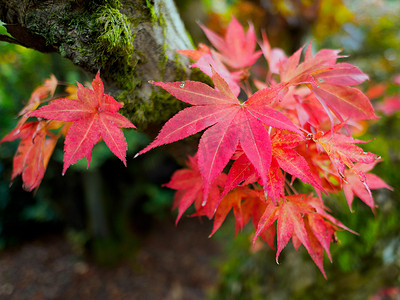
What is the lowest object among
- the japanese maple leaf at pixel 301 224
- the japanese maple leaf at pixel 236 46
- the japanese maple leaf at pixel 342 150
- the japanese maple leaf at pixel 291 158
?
the japanese maple leaf at pixel 301 224

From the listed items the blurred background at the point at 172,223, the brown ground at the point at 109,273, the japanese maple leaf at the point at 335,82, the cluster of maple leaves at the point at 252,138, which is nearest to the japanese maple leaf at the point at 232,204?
the cluster of maple leaves at the point at 252,138

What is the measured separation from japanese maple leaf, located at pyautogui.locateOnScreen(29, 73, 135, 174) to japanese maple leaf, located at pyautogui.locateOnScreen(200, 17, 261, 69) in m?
0.42

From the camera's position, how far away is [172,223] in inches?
135

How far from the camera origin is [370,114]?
59cm

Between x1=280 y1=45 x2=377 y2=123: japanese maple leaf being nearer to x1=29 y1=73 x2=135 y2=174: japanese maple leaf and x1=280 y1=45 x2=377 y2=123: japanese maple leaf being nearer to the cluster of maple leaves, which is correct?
the cluster of maple leaves

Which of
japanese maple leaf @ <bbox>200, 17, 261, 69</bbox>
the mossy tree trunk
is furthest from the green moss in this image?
japanese maple leaf @ <bbox>200, 17, 261, 69</bbox>

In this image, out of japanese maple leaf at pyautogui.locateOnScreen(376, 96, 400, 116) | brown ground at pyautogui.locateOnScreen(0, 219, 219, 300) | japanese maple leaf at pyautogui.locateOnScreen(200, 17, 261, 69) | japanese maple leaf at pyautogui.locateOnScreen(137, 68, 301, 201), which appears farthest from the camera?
brown ground at pyautogui.locateOnScreen(0, 219, 219, 300)

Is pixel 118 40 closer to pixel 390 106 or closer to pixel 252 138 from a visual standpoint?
pixel 252 138

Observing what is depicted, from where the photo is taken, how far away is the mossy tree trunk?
0.55 meters

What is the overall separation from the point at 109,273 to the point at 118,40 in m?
2.66

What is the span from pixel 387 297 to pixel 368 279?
1.93 ft

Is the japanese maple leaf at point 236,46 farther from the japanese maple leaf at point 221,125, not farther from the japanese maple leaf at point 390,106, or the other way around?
the japanese maple leaf at point 390,106

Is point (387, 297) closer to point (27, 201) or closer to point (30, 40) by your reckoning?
point (30, 40)

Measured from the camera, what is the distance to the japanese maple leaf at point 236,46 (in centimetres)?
79
